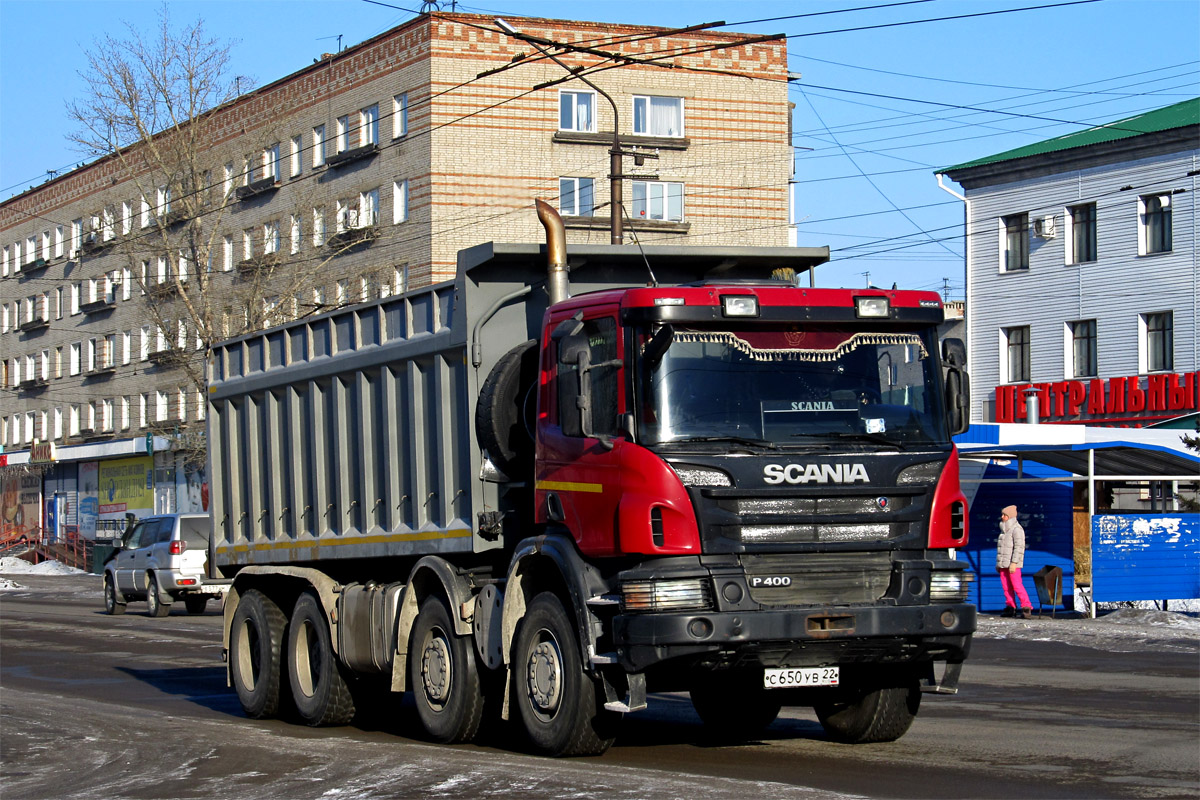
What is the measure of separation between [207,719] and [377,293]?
34.6m

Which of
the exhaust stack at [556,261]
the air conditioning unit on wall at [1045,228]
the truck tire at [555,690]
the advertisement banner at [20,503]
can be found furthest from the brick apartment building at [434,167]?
the truck tire at [555,690]

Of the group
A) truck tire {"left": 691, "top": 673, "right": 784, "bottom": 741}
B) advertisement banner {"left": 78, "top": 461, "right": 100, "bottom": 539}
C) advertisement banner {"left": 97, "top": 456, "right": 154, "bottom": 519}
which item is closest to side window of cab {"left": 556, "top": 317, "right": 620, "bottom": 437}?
truck tire {"left": 691, "top": 673, "right": 784, "bottom": 741}

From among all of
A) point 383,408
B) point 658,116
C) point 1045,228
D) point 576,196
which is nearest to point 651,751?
point 383,408

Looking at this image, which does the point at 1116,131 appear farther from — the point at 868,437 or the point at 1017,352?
the point at 868,437

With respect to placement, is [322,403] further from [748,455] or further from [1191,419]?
[1191,419]

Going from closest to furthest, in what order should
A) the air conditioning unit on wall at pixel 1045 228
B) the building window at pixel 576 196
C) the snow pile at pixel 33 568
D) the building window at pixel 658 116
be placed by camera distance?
the air conditioning unit on wall at pixel 1045 228
the building window at pixel 576 196
the building window at pixel 658 116
the snow pile at pixel 33 568

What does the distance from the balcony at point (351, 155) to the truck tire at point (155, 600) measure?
2108 cm

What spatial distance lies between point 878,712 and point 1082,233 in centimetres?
3700

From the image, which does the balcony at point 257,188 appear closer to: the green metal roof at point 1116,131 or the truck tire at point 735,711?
the green metal roof at point 1116,131

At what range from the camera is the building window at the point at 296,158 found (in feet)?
170

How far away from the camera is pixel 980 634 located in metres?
22.0

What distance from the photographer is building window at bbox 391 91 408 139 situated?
47375 millimetres

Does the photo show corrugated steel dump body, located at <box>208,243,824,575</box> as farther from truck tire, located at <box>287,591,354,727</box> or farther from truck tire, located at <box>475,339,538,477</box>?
truck tire, located at <box>287,591,354,727</box>

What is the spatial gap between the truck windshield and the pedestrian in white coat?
14918 millimetres
